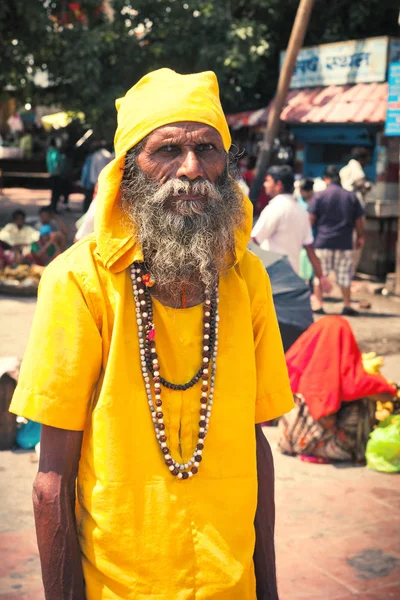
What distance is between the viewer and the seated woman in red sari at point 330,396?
560 centimetres

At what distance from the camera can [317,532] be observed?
4.79 meters

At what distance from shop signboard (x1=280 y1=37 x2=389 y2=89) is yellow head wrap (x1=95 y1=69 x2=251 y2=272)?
11.4 metres

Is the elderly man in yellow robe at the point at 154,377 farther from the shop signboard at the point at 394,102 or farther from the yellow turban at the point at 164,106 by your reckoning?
the shop signboard at the point at 394,102

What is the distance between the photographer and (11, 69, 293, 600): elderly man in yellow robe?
6.24 ft

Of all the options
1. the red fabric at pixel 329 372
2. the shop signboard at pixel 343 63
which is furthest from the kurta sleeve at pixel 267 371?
the shop signboard at pixel 343 63

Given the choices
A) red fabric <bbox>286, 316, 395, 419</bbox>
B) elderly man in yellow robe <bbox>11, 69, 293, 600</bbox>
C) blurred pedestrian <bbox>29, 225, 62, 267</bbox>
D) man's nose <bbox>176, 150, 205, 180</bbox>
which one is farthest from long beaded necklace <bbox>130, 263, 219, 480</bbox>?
blurred pedestrian <bbox>29, 225, 62, 267</bbox>

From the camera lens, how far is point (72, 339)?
1888mm

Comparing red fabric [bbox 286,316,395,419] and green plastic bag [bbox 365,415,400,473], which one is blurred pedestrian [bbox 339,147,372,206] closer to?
red fabric [bbox 286,316,395,419]

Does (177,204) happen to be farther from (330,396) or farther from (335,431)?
(335,431)

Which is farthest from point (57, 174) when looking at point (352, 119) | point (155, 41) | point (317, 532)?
point (317, 532)

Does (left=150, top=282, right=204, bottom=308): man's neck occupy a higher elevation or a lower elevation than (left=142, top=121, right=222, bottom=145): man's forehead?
lower

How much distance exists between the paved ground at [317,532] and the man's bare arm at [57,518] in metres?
2.27

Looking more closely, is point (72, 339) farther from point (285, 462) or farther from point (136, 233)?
point (285, 462)

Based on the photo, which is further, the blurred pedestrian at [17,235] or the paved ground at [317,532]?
the blurred pedestrian at [17,235]
